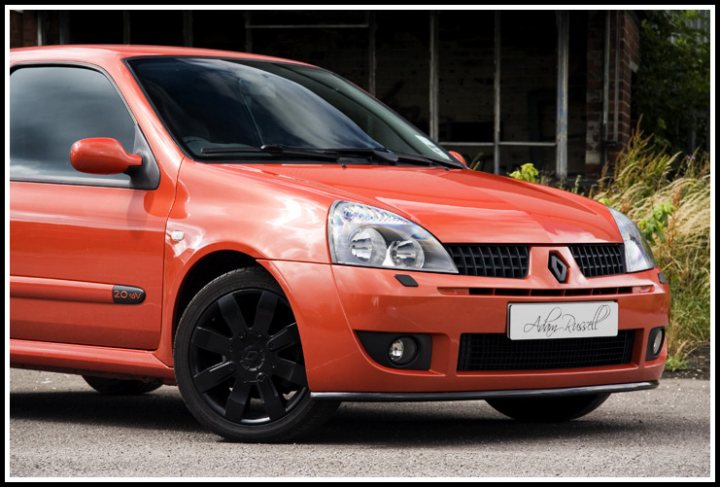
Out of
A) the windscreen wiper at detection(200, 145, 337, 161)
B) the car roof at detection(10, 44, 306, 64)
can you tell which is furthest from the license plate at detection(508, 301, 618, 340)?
the car roof at detection(10, 44, 306, 64)

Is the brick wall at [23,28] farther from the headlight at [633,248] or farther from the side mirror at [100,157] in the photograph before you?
the headlight at [633,248]

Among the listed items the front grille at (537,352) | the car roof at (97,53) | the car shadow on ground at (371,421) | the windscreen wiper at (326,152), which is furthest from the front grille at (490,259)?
the car roof at (97,53)

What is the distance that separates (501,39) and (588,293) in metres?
12.2

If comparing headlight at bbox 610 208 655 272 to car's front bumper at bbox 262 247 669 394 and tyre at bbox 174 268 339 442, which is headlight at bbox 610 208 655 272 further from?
tyre at bbox 174 268 339 442

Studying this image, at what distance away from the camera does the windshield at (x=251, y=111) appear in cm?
607

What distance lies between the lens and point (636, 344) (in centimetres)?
587

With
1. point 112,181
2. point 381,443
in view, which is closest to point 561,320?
point 381,443

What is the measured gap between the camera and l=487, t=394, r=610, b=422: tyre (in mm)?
6559

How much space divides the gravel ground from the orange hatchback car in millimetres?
225

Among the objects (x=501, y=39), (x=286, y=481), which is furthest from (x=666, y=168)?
(x=286, y=481)

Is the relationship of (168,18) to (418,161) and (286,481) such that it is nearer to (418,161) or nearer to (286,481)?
(418,161)

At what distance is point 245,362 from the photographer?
5484mm

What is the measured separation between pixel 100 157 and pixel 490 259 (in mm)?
1679

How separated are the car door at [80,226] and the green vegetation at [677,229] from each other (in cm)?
436
